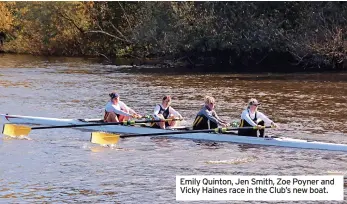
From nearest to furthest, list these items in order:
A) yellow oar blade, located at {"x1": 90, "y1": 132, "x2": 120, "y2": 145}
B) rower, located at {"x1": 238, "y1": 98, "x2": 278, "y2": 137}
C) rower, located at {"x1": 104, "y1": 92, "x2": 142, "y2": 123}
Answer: rower, located at {"x1": 238, "y1": 98, "x2": 278, "y2": 137} < yellow oar blade, located at {"x1": 90, "y1": 132, "x2": 120, "y2": 145} < rower, located at {"x1": 104, "y1": 92, "x2": 142, "y2": 123}

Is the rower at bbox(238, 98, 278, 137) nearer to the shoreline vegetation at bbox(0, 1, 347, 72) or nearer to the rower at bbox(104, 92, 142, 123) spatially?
the rower at bbox(104, 92, 142, 123)

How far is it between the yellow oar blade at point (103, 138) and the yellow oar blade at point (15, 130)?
2.98 meters

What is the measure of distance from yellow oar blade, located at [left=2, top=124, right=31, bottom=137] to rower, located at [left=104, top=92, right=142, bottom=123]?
2.68 m

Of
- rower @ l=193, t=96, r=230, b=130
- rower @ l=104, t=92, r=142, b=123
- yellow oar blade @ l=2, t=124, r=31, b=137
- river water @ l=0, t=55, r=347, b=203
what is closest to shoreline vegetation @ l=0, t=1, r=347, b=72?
river water @ l=0, t=55, r=347, b=203

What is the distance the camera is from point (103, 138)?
22.2 metres

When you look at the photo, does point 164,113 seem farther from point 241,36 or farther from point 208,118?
point 241,36

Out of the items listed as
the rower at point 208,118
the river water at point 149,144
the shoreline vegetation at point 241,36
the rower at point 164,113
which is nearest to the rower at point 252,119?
the river water at point 149,144

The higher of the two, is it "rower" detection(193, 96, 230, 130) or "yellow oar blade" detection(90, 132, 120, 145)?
"rower" detection(193, 96, 230, 130)

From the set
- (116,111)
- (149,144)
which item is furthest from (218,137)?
(116,111)

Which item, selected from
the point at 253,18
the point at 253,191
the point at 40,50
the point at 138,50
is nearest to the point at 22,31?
the point at 40,50

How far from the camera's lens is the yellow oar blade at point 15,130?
24.0 meters

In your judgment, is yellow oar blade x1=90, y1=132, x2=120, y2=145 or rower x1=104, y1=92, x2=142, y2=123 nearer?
yellow oar blade x1=90, y1=132, x2=120, y2=145

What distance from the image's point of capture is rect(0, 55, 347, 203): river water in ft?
58.4

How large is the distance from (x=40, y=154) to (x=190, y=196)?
6.63 m
